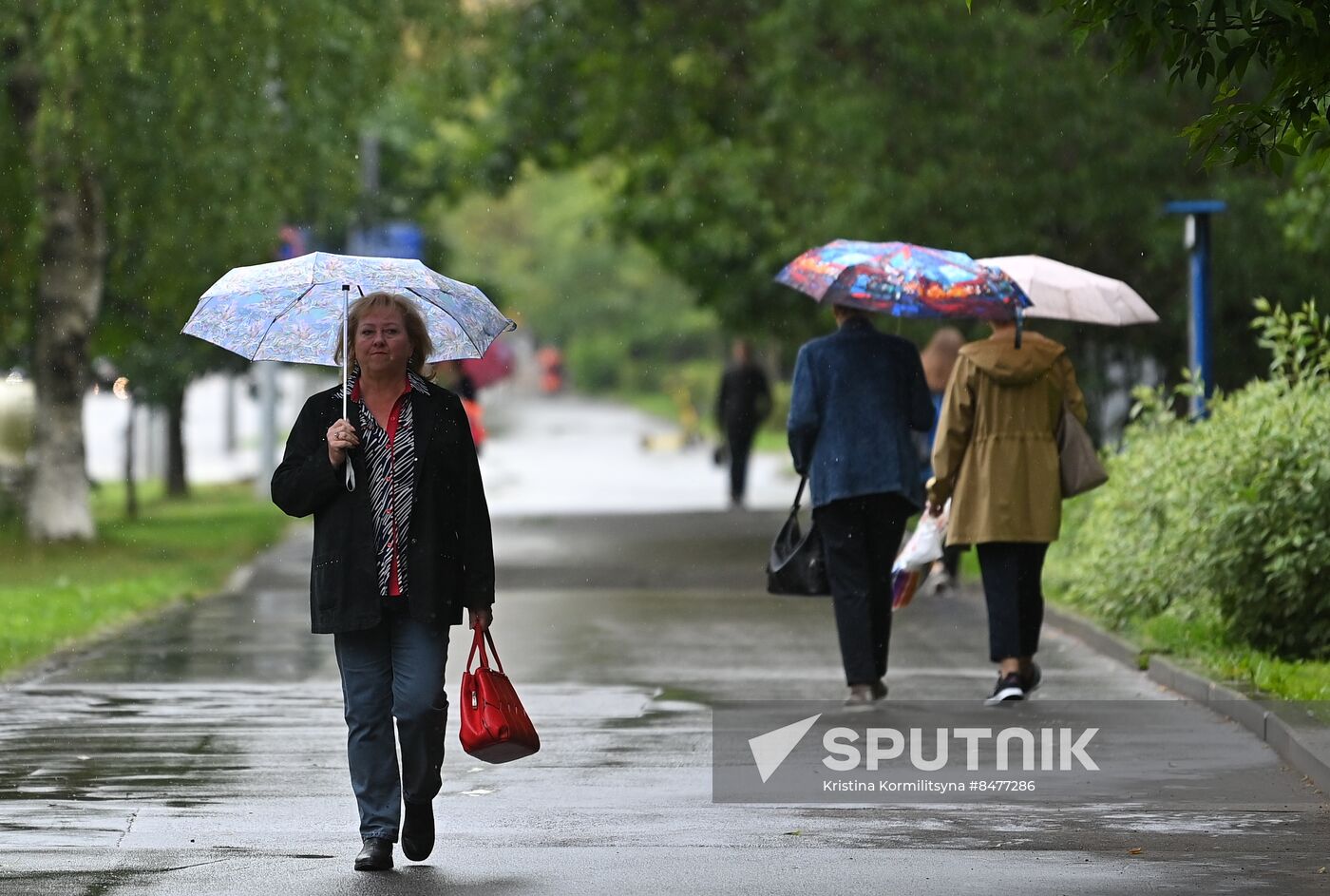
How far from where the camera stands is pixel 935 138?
21031 mm

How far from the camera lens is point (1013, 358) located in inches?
432

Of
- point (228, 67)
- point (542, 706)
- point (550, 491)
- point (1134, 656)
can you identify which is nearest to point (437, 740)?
point (542, 706)

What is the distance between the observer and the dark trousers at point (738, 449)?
2677cm

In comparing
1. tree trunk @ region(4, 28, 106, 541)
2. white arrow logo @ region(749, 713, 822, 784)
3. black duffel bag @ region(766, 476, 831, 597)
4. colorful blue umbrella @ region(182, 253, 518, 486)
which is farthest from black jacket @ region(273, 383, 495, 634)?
tree trunk @ region(4, 28, 106, 541)

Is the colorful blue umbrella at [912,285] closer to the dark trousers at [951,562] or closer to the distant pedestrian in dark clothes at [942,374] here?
the distant pedestrian in dark clothes at [942,374]

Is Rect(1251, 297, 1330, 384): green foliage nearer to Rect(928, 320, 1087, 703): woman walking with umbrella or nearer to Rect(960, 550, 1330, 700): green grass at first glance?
Rect(960, 550, 1330, 700): green grass

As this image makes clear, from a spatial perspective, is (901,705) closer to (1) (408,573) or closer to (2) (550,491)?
(1) (408,573)

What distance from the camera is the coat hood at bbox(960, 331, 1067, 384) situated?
11.0m

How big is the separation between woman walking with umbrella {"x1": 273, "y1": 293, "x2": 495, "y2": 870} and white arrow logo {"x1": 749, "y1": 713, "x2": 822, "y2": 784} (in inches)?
79.0

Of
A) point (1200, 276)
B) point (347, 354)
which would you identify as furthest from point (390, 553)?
point (1200, 276)

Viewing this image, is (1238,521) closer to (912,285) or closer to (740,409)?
(912,285)

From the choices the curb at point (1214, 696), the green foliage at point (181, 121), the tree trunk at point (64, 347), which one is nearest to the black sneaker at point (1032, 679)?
the curb at point (1214, 696)

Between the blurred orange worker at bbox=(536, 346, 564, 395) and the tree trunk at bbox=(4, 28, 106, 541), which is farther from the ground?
the tree trunk at bbox=(4, 28, 106, 541)

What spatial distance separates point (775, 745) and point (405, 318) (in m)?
3.14
